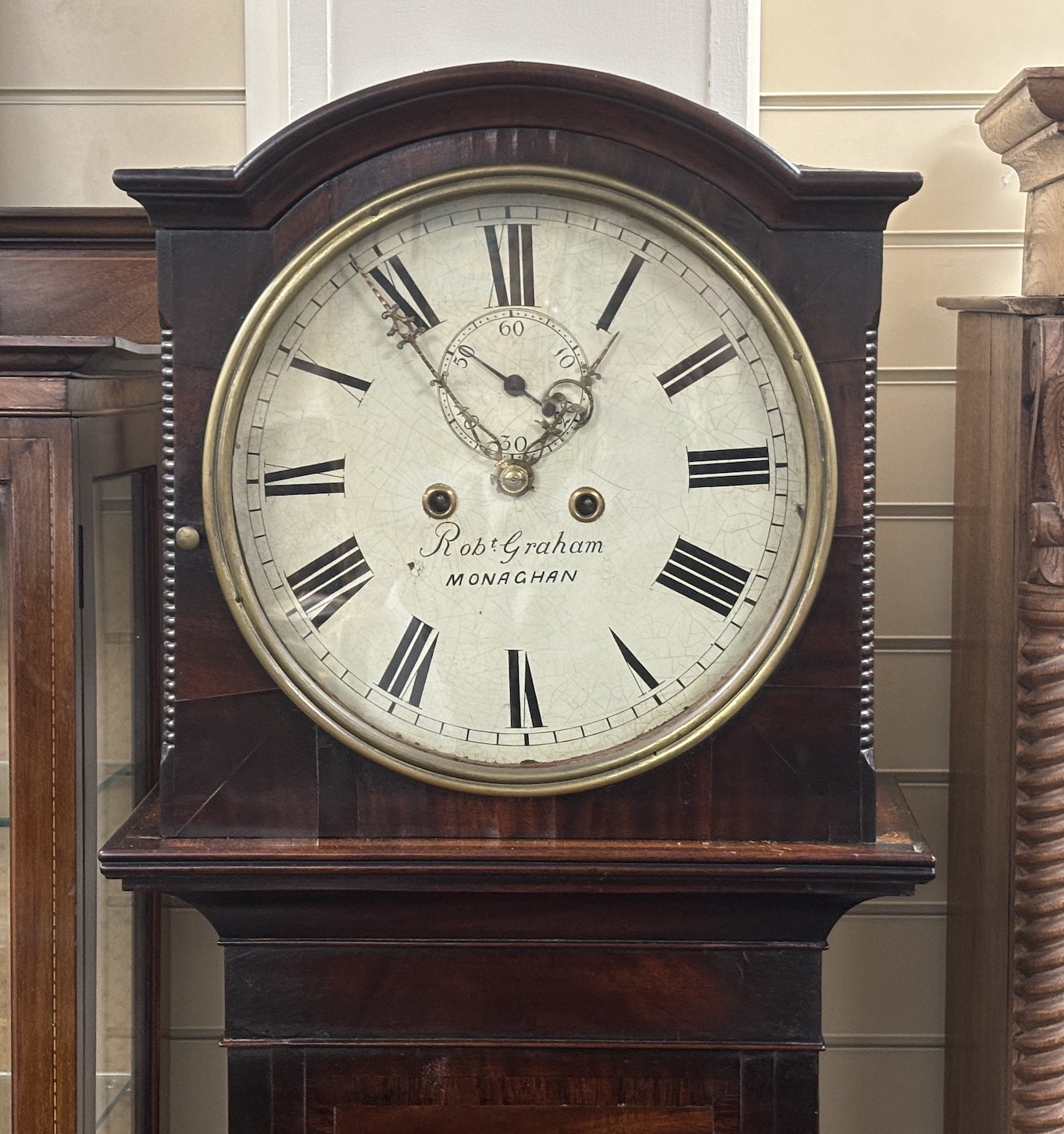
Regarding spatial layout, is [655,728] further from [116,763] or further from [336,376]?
[116,763]

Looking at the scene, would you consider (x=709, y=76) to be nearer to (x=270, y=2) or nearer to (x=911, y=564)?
(x=270, y=2)

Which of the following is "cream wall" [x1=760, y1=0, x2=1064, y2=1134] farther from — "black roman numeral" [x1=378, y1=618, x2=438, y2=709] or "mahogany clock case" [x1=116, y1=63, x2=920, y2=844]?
"black roman numeral" [x1=378, y1=618, x2=438, y2=709]

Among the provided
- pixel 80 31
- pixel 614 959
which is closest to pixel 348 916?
pixel 614 959

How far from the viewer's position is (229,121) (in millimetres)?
1531

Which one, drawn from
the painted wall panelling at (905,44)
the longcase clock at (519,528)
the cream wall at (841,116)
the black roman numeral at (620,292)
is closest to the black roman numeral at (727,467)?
the longcase clock at (519,528)

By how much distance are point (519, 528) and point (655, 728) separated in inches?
8.1

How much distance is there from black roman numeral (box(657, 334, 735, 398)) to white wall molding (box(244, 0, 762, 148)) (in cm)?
51

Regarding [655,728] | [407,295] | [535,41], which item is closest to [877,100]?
[535,41]

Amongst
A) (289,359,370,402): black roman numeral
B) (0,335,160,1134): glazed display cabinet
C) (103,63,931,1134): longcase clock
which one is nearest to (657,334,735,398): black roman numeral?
(103,63,931,1134): longcase clock

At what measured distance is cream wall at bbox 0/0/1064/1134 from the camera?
1.51 m

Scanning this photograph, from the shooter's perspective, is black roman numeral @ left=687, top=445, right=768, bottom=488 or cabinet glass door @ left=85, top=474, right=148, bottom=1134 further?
cabinet glass door @ left=85, top=474, right=148, bottom=1134

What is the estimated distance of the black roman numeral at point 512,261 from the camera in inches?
42.4

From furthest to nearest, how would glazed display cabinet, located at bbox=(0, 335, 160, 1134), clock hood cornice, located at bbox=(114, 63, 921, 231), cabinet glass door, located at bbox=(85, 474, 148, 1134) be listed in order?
cabinet glass door, located at bbox=(85, 474, 148, 1134) → glazed display cabinet, located at bbox=(0, 335, 160, 1134) → clock hood cornice, located at bbox=(114, 63, 921, 231)

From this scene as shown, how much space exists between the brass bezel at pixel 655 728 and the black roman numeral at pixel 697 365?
39 mm
